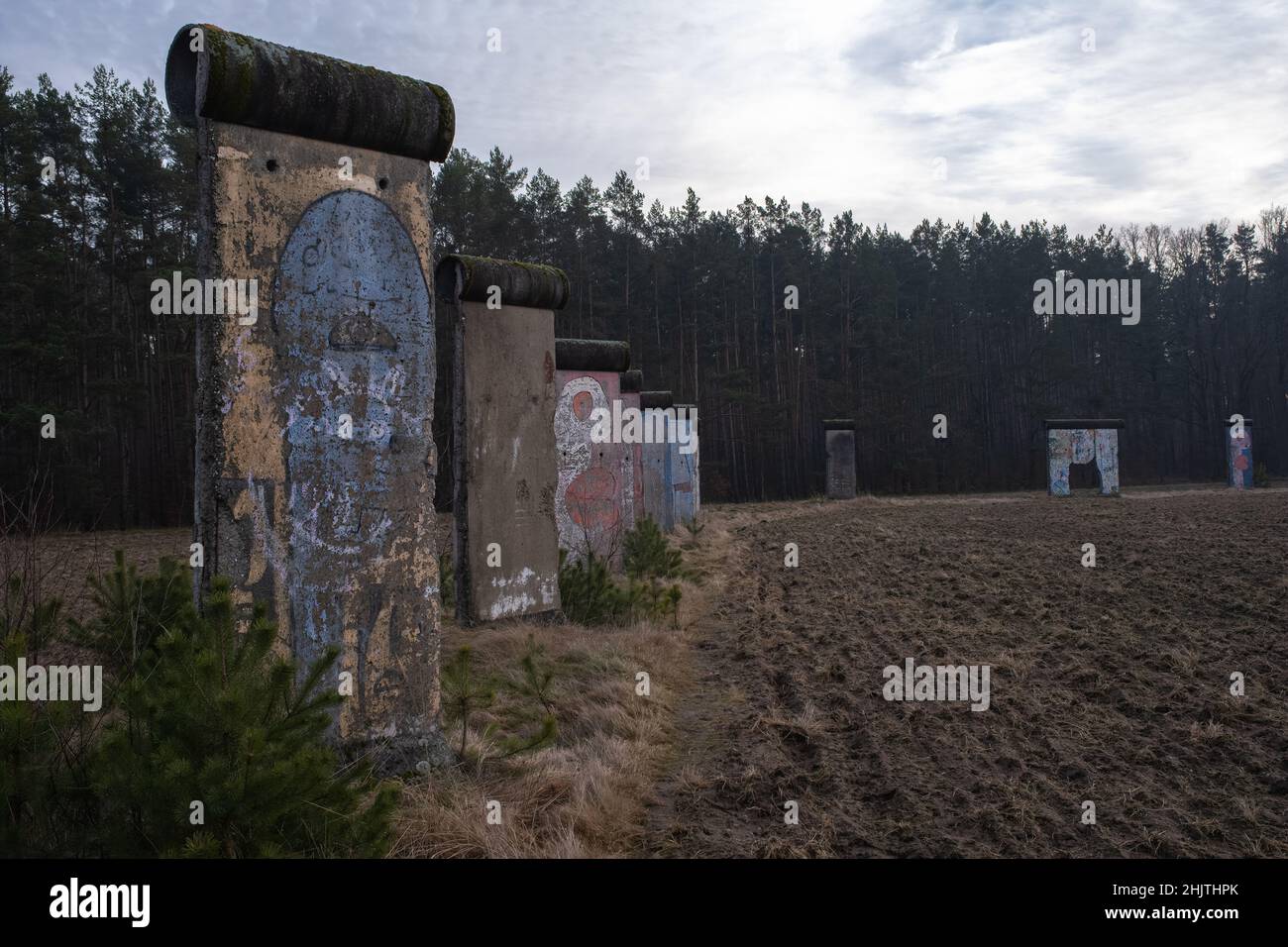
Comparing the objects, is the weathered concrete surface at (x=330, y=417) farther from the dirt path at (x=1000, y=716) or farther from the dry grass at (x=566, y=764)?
the dirt path at (x=1000, y=716)

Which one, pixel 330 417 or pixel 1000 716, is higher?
pixel 330 417

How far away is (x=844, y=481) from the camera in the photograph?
3231 cm

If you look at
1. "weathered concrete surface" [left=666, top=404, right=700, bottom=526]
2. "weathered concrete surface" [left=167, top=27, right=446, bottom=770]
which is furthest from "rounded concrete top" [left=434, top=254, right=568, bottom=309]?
"weathered concrete surface" [left=666, top=404, right=700, bottom=526]

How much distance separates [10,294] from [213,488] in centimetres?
2266

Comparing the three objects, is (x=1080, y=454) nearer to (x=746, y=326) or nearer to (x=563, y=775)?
(x=746, y=326)

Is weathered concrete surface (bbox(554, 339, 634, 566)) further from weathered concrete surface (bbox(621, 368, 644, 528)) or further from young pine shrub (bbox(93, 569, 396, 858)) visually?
young pine shrub (bbox(93, 569, 396, 858))

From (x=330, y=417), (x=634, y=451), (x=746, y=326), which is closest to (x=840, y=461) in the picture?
(x=746, y=326)

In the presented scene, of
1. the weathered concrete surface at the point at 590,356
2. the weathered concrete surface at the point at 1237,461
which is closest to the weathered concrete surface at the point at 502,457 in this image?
the weathered concrete surface at the point at 590,356

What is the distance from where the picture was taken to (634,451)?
13.4 metres

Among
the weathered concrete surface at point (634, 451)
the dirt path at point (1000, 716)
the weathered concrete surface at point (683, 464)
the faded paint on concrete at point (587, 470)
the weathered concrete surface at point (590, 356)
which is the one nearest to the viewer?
the dirt path at point (1000, 716)

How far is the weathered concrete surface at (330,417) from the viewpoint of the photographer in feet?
13.5

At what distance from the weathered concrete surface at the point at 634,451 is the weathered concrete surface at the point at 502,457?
432 cm

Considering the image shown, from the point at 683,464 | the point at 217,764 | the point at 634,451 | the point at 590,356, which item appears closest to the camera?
the point at 217,764

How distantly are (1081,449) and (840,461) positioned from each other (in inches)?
317
